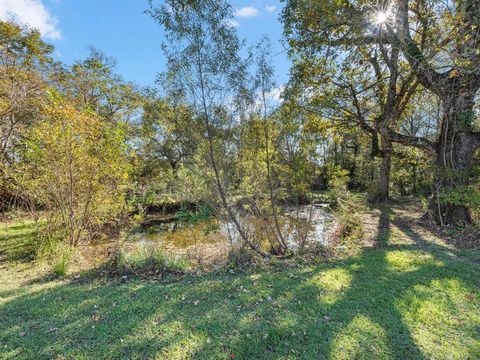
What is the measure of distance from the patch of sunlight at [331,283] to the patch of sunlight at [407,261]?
2.96ft

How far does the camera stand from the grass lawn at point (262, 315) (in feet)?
7.31

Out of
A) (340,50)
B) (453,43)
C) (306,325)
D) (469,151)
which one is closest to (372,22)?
(340,50)

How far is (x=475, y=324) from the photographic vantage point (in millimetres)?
2586

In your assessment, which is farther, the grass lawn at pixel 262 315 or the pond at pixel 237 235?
the pond at pixel 237 235

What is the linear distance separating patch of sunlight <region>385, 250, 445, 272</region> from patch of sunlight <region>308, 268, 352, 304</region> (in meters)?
0.90

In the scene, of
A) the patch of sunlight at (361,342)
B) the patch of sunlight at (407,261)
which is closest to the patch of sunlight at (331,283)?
the patch of sunlight at (361,342)

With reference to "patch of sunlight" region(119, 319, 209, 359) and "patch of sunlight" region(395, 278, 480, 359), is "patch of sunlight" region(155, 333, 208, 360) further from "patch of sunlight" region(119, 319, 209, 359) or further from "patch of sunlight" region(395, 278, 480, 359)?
"patch of sunlight" region(395, 278, 480, 359)

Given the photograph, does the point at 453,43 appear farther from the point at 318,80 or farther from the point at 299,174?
the point at 299,174

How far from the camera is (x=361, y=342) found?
229cm

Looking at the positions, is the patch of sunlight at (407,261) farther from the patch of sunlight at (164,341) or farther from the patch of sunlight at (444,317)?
the patch of sunlight at (164,341)

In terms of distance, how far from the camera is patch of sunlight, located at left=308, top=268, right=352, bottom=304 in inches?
123

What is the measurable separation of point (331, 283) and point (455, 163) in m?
5.83

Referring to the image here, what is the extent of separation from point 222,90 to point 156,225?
6.91 m

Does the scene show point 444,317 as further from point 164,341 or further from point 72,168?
point 72,168
